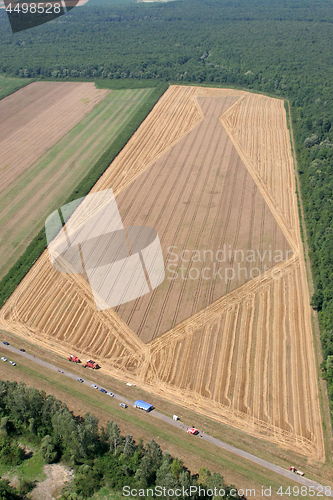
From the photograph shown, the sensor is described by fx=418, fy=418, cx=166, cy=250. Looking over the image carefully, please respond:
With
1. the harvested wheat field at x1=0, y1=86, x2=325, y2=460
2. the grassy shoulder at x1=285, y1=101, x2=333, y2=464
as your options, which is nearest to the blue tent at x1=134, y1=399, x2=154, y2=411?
the harvested wheat field at x1=0, y1=86, x2=325, y2=460

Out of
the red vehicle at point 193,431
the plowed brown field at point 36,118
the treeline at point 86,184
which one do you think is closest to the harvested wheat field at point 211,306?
the treeline at point 86,184

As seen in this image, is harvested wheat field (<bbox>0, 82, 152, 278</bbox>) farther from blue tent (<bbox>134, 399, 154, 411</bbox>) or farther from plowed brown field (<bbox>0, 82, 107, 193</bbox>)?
blue tent (<bbox>134, 399, 154, 411</bbox>)

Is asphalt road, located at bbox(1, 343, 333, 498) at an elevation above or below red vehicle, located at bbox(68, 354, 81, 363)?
below

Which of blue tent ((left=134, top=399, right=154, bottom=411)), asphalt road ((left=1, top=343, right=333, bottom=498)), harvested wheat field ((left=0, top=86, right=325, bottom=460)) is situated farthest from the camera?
harvested wheat field ((left=0, top=86, right=325, bottom=460))

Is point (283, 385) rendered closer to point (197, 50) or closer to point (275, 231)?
point (275, 231)

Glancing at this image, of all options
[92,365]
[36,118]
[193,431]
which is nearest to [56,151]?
[36,118]

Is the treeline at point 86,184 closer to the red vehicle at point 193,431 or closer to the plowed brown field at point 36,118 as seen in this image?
the plowed brown field at point 36,118

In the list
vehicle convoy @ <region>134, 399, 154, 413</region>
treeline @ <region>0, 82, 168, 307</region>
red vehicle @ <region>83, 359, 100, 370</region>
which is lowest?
vehicle convoy @ <region>134, 399, 154, 413</region>
